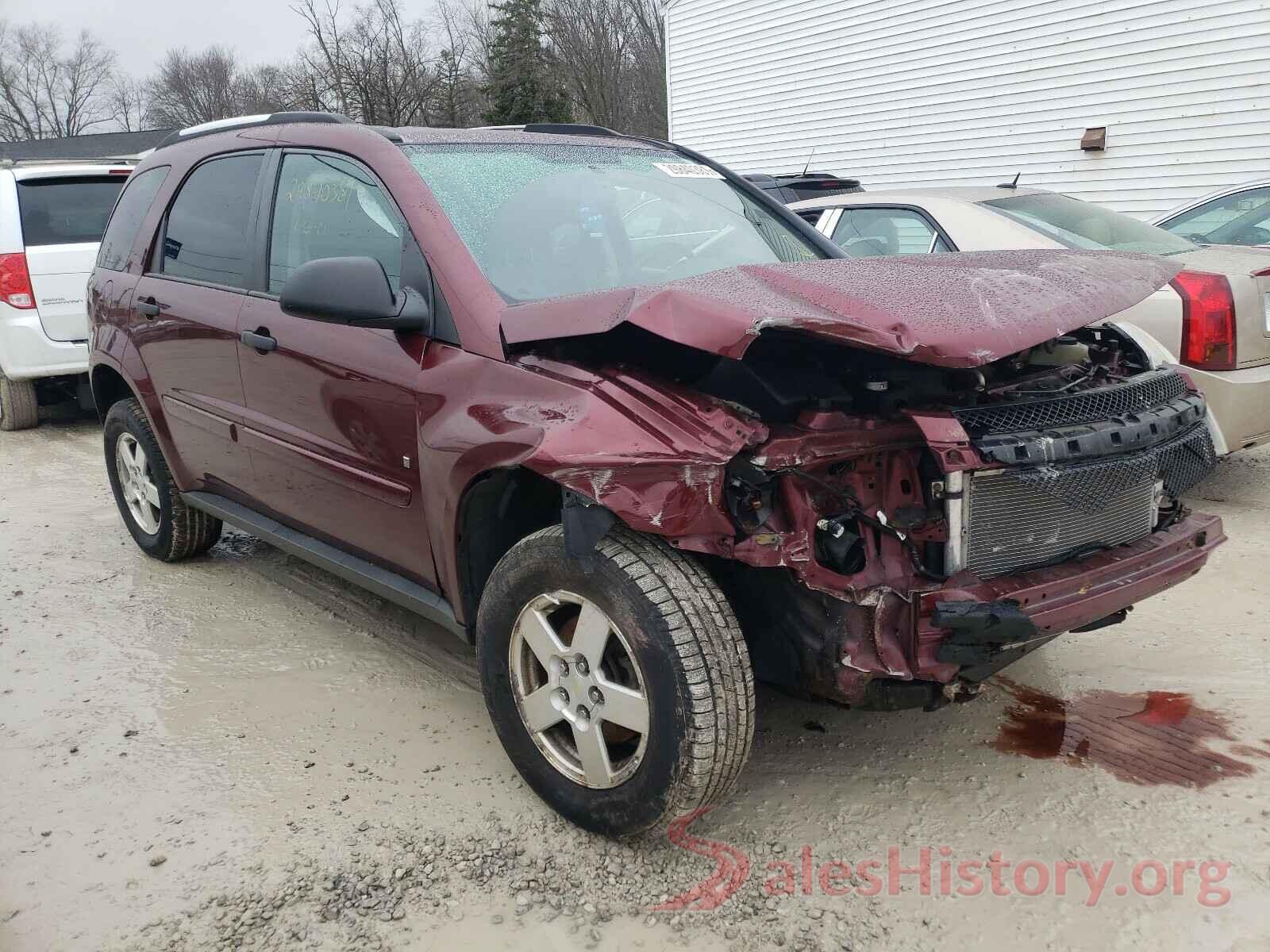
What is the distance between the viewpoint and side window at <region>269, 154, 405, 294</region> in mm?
3234

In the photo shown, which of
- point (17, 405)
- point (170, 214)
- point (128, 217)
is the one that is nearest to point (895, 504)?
point (170, 214)

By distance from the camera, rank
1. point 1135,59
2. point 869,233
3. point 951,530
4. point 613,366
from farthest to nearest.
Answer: point 1135,59 → point 869,233 → point 613,366 → point 951,530

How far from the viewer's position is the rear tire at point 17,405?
8.21 metres

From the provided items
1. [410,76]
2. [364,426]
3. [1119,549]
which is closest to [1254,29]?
[1119,549]

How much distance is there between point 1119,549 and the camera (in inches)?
107

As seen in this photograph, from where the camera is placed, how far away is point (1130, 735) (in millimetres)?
3131

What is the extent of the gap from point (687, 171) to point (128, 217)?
8.78ft

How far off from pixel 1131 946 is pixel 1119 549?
978 mm

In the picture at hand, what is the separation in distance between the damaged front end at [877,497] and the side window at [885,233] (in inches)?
135

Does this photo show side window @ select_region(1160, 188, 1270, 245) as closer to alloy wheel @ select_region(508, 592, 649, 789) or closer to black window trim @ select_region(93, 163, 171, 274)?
alloy wheel @ select_region(508, 592, 649, 789)

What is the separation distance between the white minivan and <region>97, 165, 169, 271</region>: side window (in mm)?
3229

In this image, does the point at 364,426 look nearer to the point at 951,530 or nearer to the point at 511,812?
the point at 511,812

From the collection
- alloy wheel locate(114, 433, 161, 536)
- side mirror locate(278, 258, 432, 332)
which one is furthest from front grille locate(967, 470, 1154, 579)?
alloy wheel locate(114, 433, 161, 536)

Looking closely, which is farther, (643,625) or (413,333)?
(413,333)
